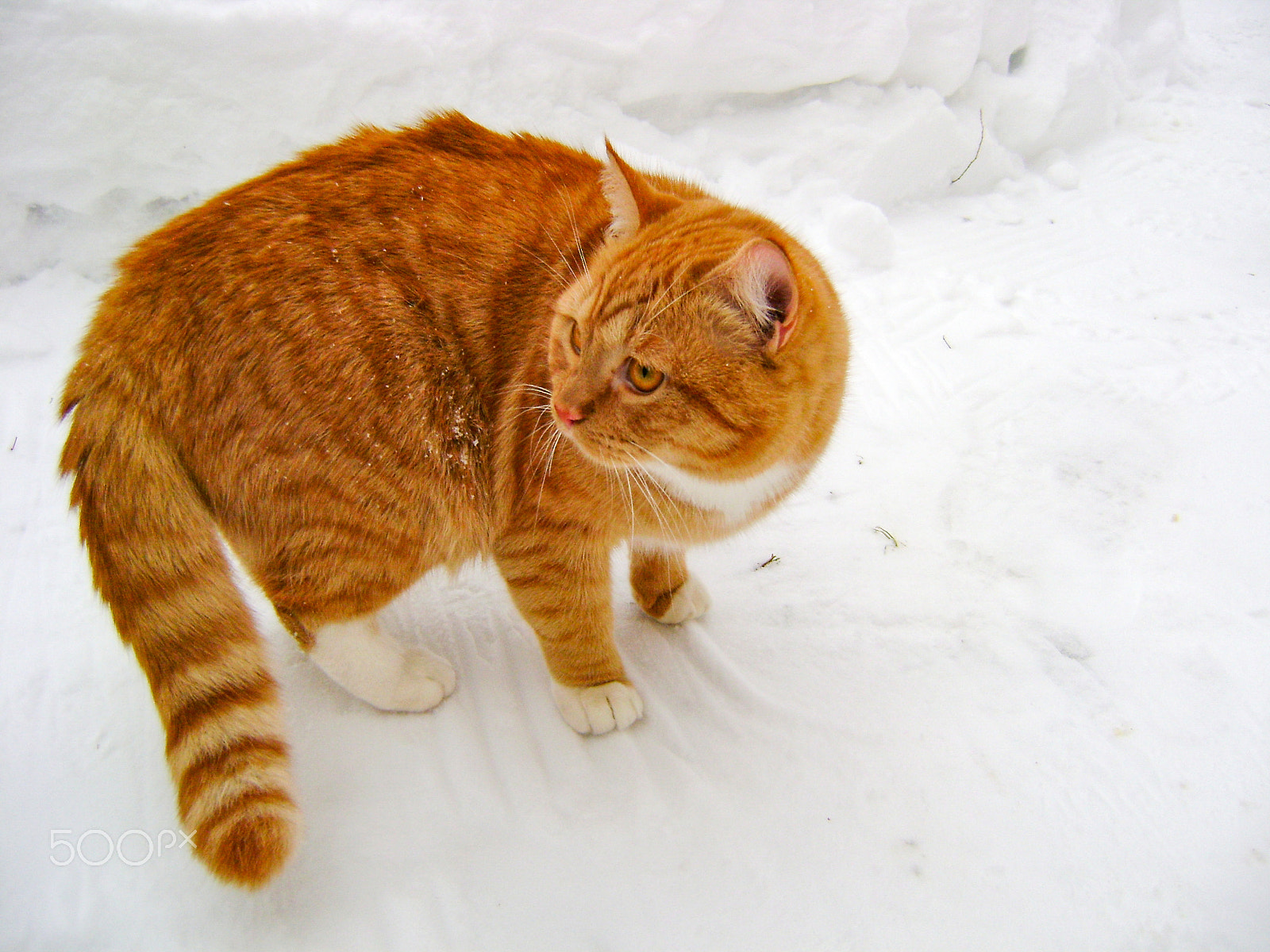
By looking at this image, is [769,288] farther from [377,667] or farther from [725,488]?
[377,667]

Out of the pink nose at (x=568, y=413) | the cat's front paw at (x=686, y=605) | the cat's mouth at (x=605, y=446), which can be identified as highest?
the pink nose at (x=568, y=413)

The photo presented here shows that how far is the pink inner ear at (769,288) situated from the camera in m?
1.20

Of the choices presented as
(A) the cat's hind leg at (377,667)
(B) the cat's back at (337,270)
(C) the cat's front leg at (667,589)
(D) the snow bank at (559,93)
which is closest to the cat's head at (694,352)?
(B) the cat's back at (337,270)

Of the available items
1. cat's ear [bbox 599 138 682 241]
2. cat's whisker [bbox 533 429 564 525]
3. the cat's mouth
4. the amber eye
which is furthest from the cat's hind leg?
cat's ear [bbox 599 138 682 241]

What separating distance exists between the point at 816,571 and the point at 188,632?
160 cm

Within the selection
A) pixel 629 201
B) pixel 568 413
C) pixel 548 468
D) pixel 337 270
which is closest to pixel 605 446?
pixel 568 413

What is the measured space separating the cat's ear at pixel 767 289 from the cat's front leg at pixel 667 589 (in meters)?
0.80

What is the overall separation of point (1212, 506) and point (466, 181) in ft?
7.51

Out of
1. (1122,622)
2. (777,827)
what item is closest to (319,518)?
(777,827)

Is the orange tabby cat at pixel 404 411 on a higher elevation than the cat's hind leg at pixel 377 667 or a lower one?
higher

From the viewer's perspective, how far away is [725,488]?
1549 mm

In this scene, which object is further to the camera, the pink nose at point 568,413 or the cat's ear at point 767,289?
the pink nose at point 568,413

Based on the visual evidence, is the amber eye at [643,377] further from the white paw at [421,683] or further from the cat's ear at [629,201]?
the white paw at [421,683]

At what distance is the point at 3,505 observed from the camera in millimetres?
2186
